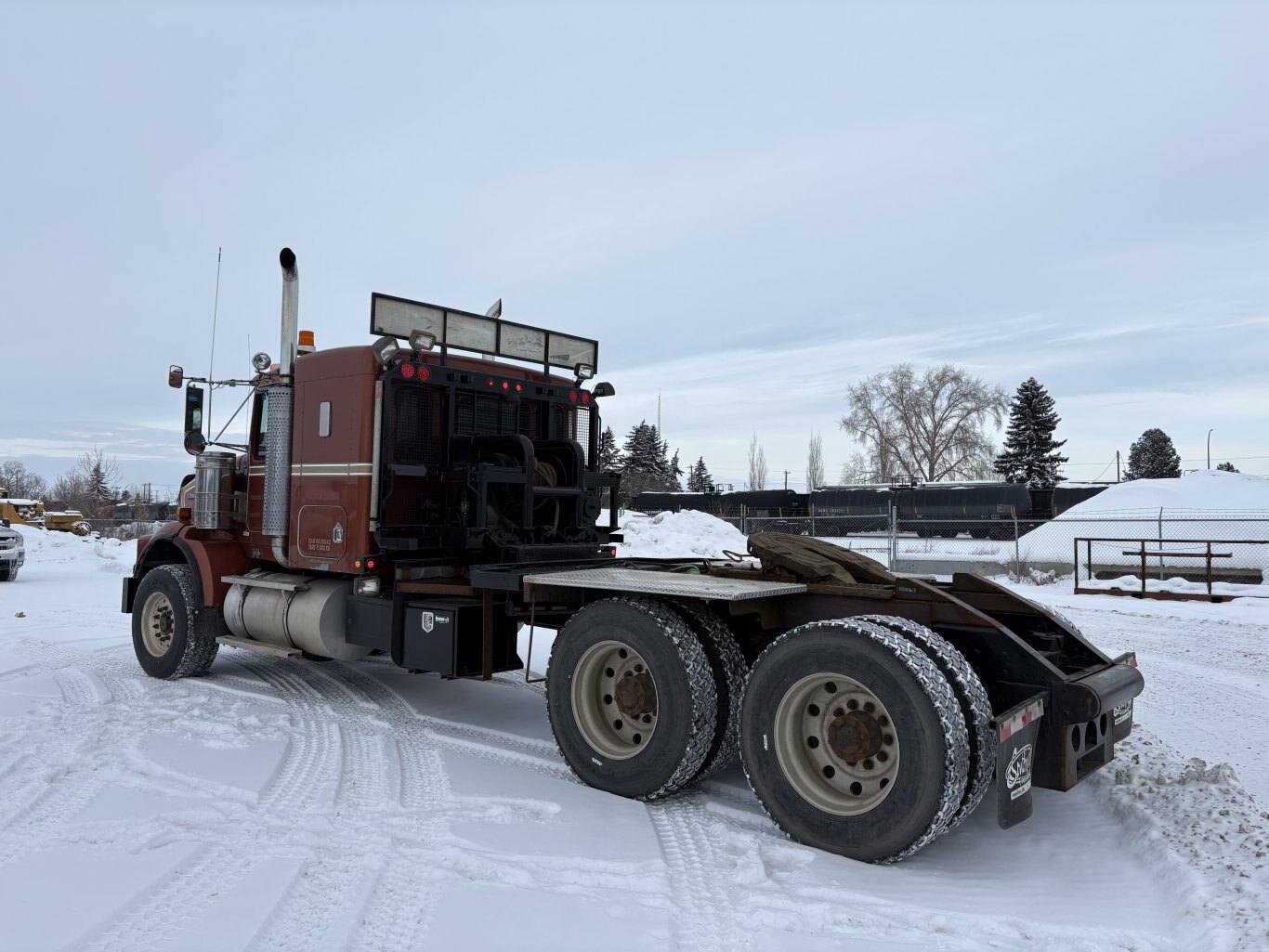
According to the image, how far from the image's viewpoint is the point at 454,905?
343 centimetres

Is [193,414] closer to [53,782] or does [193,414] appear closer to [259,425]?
[259,425]

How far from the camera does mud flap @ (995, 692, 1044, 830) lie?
3.66m

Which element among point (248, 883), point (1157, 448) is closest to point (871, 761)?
point (248, 883)

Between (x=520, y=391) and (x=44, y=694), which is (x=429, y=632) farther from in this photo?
(x=44, y=694)

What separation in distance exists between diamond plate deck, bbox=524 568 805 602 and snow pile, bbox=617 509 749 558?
15776 millimetres

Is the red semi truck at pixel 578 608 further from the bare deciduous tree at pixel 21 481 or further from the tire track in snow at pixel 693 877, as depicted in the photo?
the bare deciduous tree at pixel 21 481

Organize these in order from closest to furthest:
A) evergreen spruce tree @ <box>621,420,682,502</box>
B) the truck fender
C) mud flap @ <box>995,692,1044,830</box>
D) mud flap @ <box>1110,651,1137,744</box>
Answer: mud flap @ <box>995,692,1044,830</box> → mud flap @ <box>1110,651,1137,744</box> → the truck fender → evergreen spruce tree @ <box>621,420,682,502</box>

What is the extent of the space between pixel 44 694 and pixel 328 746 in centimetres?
329

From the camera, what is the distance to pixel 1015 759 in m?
3.75

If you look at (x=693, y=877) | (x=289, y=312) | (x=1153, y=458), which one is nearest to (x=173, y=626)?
(x=289, y=312)

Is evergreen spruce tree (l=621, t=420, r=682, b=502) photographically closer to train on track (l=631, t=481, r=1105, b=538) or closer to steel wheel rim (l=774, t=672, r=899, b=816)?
train on track (l=631, t=481, r=1105, b=538)

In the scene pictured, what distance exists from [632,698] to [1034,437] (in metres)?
59.2

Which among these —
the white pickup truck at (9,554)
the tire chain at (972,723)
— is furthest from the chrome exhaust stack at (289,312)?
the white pickup truck at (9,554)

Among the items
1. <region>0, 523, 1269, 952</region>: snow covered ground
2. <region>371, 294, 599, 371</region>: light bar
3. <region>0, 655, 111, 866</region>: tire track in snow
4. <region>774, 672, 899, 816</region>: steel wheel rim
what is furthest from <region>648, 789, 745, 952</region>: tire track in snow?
<region>371, 294, 599, 371</region>: light bar
